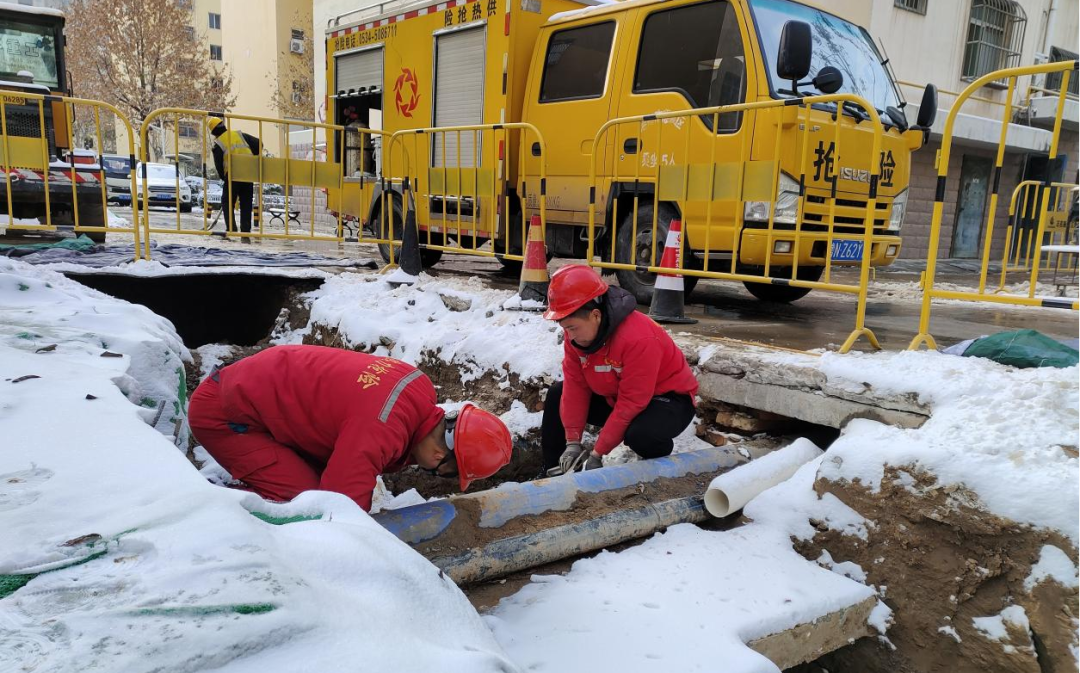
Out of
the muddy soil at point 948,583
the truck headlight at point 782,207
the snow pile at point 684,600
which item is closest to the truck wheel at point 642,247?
Answer: the truck headlight at point 782,207

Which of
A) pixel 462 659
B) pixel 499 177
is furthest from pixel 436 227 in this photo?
pixel 462 659

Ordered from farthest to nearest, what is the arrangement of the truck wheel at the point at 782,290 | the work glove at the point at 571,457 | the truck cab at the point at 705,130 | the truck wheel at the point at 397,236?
the truck wheel at the point at 397,236
the truck wheel at the point at 782,290
the truck cab at the point at 705,130
the work glove at the point at 571,457

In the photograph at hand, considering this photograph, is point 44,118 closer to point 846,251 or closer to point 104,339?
point 104,339

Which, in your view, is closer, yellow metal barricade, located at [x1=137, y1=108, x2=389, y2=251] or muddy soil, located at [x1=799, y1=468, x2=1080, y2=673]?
muddy soil, located at [x1=799, y1=468, x2=1080, y2=673]

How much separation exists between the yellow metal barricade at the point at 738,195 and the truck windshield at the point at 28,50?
949 cm

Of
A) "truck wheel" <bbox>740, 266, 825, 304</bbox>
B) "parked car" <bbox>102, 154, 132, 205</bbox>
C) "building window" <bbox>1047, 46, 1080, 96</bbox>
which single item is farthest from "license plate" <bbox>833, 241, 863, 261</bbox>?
"parked car" <bbox>102, 154, 132, 205</bbox>

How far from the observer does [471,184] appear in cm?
664

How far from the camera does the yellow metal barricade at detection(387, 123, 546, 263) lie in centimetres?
643

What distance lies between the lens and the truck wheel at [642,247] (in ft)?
18.3

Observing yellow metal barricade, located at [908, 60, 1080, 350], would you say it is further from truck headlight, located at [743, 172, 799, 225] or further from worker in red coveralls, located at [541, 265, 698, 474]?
worker in red coveralls, located at [541, 265, 698, 474]

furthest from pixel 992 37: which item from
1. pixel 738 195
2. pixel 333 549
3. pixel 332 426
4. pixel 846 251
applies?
pixel 333 549

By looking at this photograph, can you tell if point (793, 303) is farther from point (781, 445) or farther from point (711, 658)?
point (711, 658)

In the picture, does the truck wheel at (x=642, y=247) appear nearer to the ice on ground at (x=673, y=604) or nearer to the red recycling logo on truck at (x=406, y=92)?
the ice on ground at (x=673, y=604)

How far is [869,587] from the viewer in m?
2.57
